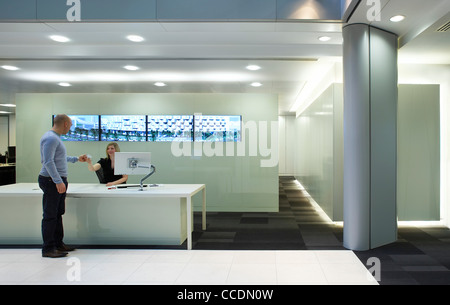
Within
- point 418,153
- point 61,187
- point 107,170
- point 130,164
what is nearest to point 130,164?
point 130,164

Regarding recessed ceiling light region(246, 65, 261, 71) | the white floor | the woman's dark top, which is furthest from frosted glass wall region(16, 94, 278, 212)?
the white floor

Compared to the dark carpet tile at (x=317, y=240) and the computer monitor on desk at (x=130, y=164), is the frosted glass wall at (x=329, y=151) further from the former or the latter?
the computer monitor on desk at (x=130, y=164)

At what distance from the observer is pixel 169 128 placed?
7.47 metres

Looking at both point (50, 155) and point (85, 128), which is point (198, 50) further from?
point (85, 128)

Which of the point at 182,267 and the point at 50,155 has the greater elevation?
the point at 50,155

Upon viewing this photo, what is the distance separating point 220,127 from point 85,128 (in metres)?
3.20

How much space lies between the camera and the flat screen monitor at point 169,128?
741cm

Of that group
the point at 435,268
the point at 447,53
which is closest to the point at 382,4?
the point at 447,53

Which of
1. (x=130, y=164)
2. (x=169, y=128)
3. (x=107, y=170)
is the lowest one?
(x=107, y=170)

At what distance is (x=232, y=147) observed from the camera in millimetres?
7359

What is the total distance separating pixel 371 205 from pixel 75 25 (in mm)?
4813

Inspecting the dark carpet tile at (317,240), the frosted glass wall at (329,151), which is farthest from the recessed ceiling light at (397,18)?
the dark carpet tile at (317,240)

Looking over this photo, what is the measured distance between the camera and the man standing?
13.1 ft
